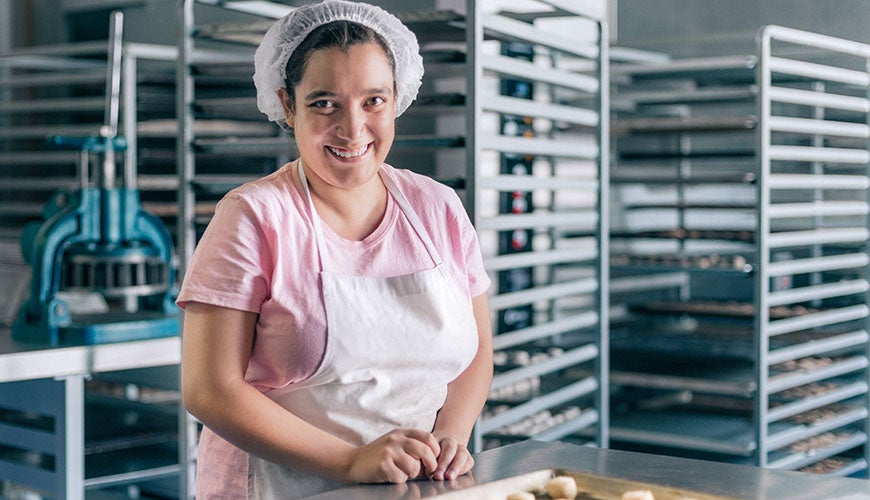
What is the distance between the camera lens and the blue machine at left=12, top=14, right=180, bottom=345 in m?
3.06

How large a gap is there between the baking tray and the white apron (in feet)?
0.92

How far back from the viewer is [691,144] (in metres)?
5.25

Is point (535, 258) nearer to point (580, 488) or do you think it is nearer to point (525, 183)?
point (525, 183)

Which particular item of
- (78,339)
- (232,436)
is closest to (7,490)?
(78,339)

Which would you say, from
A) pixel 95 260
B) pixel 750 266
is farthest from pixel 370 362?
pixel 750 266

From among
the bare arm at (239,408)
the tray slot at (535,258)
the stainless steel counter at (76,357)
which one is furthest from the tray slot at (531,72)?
the bare arm at (239,408)

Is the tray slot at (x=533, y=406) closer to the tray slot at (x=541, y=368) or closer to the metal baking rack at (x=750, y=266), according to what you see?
the tray slot at (x=541, y=368)

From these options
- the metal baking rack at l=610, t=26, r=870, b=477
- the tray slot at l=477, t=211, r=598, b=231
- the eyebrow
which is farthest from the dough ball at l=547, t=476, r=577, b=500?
the metal baking rack at l=610, t=26, r=870, b=477

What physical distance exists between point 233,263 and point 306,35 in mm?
Answer: 403

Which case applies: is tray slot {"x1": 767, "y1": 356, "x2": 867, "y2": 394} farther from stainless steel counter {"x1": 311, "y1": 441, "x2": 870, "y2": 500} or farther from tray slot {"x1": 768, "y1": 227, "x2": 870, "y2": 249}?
stainless steel counter {"x1": 311, "y1": 441, "x2": 870, "y2": 500}

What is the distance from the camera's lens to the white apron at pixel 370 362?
5.75 ft

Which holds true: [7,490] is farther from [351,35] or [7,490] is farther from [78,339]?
[351,35]

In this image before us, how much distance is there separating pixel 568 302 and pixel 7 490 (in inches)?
94.7

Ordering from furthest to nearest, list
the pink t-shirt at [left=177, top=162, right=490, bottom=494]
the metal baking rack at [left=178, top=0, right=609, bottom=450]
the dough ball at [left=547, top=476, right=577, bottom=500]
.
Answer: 1. the metal baking rack at [left=178, top=0, right=609, bottom=450]
2. the pink t-shirt at [left=177, top=162, right=490, bottom=494]
3. the dough ball at [left=547, top=476, right=577, bottom=500]
